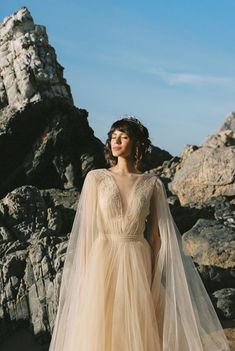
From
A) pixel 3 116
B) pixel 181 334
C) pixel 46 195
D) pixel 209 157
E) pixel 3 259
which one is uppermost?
pixel 3 116

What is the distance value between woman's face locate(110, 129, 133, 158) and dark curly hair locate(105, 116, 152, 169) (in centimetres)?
3

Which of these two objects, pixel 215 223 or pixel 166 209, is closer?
pixel 166 209

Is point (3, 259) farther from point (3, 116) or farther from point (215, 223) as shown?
point (3, 116)

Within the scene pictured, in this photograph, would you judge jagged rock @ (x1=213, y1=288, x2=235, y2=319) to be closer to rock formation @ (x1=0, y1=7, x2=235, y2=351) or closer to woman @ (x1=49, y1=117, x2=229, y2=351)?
rock formation @ (x1=0, y1=7, x2=235, y2=351)

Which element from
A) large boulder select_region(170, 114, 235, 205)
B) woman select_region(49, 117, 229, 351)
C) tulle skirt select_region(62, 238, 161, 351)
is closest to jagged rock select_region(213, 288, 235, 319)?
woman select_region(49, 117, 229, 351)

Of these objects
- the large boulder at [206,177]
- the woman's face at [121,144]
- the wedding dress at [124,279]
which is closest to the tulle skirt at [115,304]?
the wedding dress at [124,279]

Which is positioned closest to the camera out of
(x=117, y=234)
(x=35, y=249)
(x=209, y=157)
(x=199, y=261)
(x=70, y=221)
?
(x=117, y=234)

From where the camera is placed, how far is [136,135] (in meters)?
4.77

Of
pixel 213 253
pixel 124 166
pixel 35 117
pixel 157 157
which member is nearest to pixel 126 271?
pixel 124 166

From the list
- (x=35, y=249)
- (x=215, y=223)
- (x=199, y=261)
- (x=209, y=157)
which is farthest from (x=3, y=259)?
(x=209, y=157)

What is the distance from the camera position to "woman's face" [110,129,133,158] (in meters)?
4.70

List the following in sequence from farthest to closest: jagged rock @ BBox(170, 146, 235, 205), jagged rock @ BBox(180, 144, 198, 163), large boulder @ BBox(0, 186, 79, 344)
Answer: jagged rock @ BBox(180, 144, 198, 163), jagged rock @ BBox(170, 146, 235, 205), large boulder @ BBox(0, 186, 79, 344)

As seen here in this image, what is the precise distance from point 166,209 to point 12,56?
12626 mm

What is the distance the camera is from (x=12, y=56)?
1644 cm
